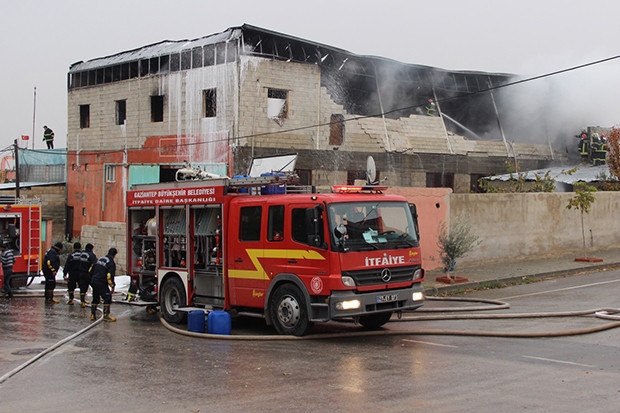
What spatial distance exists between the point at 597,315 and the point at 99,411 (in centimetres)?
840

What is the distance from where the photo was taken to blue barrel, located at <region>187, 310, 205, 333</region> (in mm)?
12422

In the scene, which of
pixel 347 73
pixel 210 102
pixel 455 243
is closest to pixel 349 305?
pixel 455 243

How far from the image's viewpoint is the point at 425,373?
342 inches

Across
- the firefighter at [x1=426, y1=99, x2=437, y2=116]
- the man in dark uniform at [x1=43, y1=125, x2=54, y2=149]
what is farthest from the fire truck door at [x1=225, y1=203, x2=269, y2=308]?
the man in dark uniform at [x1=43, y1=125, x2=54, y2=149]

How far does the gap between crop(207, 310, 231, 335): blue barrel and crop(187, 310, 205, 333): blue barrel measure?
34cm

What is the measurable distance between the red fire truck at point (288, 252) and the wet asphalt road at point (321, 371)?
1.96ft

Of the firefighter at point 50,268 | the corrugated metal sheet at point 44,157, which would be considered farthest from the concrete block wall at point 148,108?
the firefighter at point 50,268

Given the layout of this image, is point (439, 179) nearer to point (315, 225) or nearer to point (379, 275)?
point (379, 275)

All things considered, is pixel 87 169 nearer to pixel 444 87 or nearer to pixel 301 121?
pixel 301 121

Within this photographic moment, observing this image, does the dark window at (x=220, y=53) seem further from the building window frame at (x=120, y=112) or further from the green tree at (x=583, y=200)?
the green tree at (x=583, y=200)

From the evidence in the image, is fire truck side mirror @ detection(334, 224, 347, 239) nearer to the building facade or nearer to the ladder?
the ladder

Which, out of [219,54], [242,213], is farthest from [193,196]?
[219,54]

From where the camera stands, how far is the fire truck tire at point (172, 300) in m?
13.7

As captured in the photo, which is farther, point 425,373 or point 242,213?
point 242,213
